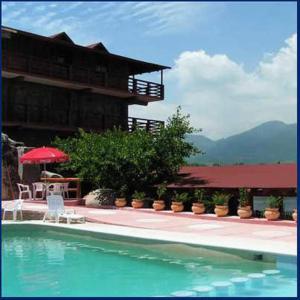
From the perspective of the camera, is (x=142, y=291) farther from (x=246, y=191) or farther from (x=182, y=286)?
(x=246, y=191)

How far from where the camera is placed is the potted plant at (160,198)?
1742 centimetres

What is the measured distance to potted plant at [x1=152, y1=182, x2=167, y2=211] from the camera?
17.4 metres

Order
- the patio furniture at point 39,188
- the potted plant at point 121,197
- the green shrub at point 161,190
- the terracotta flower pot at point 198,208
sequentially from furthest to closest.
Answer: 1. the patio furniture at point 39,188
2. the potted plant at point 121,197
3. the green shrub at point 161,190
4. the terracotta flower pot at point 198,208

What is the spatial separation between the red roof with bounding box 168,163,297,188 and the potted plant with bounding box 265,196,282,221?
766mm

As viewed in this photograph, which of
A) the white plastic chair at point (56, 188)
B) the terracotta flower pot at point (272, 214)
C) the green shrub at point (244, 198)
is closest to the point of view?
the terracotta flower pot at point (272, 214)

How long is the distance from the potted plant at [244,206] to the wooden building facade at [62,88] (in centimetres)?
1154

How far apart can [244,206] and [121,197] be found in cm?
575

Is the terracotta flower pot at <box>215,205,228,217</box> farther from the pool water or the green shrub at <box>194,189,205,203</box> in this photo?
the pool water

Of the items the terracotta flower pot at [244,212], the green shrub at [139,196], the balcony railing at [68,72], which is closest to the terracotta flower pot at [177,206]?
the green shrub at [139,196]

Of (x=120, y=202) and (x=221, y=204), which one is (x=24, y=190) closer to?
(x=120, y=202)

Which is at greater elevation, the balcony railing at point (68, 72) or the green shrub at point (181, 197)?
the balcony railing at point (68, 72)

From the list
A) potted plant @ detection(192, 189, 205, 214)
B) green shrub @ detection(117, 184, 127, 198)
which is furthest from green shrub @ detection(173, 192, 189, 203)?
green shrub @ detection(117, 184, 127, 198)

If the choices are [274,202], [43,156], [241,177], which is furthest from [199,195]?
[43,156]

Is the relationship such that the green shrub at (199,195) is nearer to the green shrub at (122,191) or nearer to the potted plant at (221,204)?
the potted plant at (221,204)
